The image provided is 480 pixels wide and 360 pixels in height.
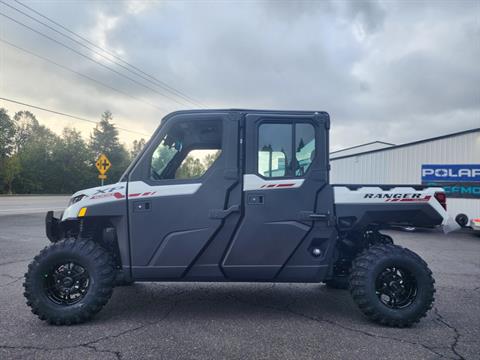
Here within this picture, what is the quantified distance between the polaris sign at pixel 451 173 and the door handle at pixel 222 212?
1442 centimetres

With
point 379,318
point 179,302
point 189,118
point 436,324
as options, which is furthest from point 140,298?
point 436,324

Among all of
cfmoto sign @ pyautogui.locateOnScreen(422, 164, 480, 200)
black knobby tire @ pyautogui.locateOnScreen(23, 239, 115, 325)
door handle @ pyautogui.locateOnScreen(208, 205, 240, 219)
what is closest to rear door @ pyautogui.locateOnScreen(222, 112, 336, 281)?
door handle @ pyautogui.locateOnScreen(208, 205, 240, 219)

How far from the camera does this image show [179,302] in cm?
458

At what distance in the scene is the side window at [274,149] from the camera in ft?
12.9

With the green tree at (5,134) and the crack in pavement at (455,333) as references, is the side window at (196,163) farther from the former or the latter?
the green tree at (5,134)

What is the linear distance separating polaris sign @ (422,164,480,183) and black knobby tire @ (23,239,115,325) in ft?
50.2

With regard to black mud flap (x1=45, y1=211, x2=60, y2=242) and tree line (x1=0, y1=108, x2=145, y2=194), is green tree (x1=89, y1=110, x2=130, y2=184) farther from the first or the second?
black mud flap (x1=45, y1=211, x2=60, y2=242)

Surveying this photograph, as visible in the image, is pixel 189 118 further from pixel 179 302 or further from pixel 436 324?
pixel 436 324

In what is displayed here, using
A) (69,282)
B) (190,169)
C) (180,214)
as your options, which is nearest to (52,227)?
(69,282)

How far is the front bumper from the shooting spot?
420 centimetres

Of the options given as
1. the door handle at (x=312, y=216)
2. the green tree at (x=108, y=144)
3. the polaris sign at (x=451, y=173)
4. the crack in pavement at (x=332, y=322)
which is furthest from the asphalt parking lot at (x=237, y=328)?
the green tree at (x=108, y=144)

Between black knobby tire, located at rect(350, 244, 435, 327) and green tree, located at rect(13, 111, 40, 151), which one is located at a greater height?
green tree, located at rect(13, 111, 40, 151)

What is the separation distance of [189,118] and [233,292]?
2.54 metres

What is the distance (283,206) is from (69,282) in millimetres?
2438
